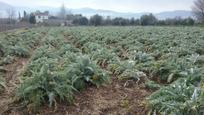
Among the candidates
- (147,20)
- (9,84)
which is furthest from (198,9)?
(9,84)

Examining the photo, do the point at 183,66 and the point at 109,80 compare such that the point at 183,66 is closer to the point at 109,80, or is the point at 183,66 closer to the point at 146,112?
the point at 109,80

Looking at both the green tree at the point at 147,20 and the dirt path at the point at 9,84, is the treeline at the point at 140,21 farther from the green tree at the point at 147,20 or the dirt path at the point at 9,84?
the dirt path at the point at 9,84

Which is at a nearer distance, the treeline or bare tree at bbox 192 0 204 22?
the treeline

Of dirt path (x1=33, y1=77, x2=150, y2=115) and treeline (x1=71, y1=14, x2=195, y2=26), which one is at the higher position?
dirt path (x1=33, y1=77, x2=150, y2=115)

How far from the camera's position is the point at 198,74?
7629 millimetres

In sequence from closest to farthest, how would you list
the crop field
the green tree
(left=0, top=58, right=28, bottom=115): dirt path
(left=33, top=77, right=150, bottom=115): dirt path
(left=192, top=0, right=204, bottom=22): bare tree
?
the crop field < (left=33, top=77, right=150, bottom=115): dirt path < (left=0, top=58, right=28, bottom=115): dirt path < the green tree < (left=192, top=0, right=204, bottom=22): bare tree

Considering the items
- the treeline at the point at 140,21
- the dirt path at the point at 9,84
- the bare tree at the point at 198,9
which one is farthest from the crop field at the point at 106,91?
the bare tree at the point at 198,9

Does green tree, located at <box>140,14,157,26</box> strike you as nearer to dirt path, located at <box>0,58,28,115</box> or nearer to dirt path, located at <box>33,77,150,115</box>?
dirt path, located at <box>0,58,28,115</box>

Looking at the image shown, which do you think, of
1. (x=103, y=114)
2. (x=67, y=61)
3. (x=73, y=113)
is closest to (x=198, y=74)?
(x=103, y=114)

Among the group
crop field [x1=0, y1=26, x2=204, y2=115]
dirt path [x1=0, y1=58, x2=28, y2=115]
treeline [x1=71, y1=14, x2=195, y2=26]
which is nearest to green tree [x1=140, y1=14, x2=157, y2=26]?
treeline [x1=71, y1=14, x2=195, y2=26]

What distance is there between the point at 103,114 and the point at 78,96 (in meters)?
1.17

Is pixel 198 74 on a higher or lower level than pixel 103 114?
higher

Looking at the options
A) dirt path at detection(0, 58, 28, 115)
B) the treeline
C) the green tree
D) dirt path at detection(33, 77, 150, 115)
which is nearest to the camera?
dirt path at detection(33, 77, 150, 115)

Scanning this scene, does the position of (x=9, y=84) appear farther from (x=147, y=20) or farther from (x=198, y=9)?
(x=198, y=9)
